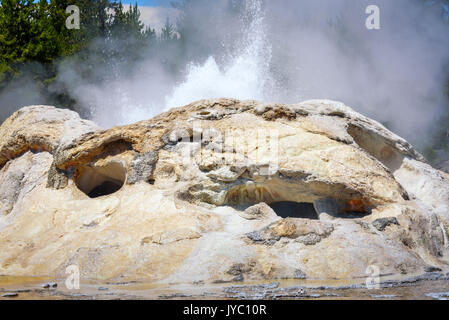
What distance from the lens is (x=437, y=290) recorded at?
A: 409 cm

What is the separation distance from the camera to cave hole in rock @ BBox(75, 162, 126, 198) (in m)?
7.35

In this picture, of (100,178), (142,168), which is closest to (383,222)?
(142,168)

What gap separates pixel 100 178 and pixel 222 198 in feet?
7.38

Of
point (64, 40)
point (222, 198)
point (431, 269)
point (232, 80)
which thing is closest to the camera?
point (431, 269)

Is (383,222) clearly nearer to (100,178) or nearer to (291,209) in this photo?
(291,209)

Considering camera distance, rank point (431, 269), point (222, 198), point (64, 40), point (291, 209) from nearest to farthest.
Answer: point (431, 269)
point (222, 198)
point (291, 209)
point (64, 40)

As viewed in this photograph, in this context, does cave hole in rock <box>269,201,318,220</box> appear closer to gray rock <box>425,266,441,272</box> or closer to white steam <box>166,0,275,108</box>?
gray rock <box>425,266,441,272</box>

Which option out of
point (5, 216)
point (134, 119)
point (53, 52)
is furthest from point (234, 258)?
point (53, 52)

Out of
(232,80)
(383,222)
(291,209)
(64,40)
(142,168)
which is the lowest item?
(383,222)

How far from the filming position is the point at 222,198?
21.4 ft

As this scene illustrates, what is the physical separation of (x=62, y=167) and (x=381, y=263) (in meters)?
4.44

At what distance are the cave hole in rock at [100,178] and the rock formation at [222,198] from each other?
24 millimetres

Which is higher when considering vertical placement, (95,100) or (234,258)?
(95,100)
